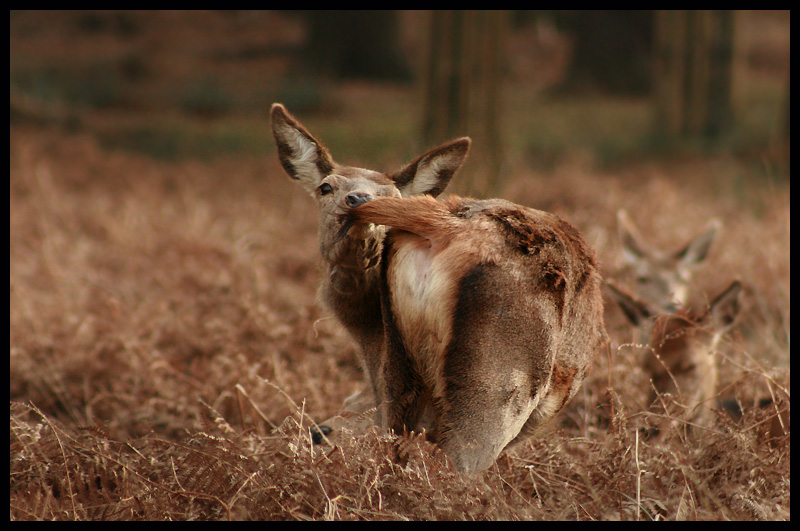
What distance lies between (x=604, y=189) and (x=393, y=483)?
256 inches

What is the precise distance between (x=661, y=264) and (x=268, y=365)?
9.42 feet

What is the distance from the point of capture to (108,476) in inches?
129

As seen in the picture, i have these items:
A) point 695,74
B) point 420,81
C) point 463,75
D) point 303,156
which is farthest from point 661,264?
point 695,74

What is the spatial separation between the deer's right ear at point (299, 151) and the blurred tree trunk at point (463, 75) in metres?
4.86

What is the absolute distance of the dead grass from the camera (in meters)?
2.98

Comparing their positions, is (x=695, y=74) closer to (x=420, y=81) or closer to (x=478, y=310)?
(x=420, y=81)

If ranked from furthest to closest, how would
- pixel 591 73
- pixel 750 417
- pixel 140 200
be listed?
pixel 591 73, pixel 140 200, pixel 750 417

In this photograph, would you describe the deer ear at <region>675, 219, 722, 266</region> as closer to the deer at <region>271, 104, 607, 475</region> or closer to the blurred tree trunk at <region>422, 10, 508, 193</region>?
the deer at <region>271, 104, 607, 475</region>

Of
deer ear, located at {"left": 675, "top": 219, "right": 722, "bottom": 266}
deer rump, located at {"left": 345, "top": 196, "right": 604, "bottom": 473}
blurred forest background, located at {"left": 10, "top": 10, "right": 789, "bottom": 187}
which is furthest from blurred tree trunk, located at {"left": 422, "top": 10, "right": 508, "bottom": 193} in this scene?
deer rump, located at {"left": 345, "top": 196, "right": 604, "bottom": 473}

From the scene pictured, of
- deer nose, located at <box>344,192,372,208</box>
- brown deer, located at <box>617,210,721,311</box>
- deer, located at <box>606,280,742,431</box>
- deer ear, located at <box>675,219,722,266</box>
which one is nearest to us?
deer nose, located at <box>344,192,372,208</box>

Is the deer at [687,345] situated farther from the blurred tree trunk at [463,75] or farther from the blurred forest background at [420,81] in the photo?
the blurred tree trunk at [463,75]

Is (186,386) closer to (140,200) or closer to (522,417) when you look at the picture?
(522,417)

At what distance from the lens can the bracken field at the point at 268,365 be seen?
2982 mm
